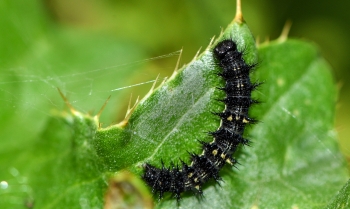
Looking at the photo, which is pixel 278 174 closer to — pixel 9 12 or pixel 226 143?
pixel 226 143

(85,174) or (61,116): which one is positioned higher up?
(61,116)

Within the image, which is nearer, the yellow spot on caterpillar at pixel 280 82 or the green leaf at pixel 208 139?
the green leaf at pixel 208 139

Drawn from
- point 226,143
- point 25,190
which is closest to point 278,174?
point 226,143

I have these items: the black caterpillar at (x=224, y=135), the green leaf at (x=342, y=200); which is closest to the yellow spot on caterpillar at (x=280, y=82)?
the black caterpillar at (x=224, y=135)

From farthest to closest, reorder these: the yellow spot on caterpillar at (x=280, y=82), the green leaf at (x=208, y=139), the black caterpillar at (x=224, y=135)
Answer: the yellow spot on caterpillar at (x=280, y=82)
the black caterpillar at (x=224, y=135)
the green leaf at (x=208, y=139)

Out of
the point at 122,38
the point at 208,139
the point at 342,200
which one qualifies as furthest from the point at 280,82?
the point at 122,38

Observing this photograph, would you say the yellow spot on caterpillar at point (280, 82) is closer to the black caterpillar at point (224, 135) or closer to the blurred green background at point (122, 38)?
the black caterpillar at point (224, 135)
